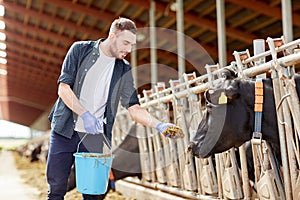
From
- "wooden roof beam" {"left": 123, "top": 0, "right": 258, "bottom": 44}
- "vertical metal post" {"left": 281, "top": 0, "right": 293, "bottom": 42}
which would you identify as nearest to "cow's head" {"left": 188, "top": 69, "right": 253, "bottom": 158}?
"vertical metal post" {"left": 281, "top": 0, "right": 293, "bottom": 42}

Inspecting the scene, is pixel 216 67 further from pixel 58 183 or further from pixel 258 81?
pixel 58 183

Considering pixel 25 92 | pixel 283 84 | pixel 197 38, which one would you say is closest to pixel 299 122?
pixel 283 84

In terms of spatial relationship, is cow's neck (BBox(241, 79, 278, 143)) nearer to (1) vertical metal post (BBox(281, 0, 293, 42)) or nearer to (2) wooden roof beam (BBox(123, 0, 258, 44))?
(1) vertical metal post (BBox(281, 0, 293, 42))

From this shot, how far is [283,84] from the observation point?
9.46 ft

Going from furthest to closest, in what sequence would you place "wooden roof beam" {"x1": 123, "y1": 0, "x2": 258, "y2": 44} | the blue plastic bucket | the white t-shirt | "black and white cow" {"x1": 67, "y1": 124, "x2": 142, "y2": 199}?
"wooden roof beam" {"x1": 123, "y1": 0, "x2": 258, "y2": 44}
"black and white cow" {"x1": 67, "y1": 124, "x2": 142, "y2": 199}
the white t-shirt
the blue plastic bucket

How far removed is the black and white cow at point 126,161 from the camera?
5.59 metres

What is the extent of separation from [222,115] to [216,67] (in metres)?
1.17

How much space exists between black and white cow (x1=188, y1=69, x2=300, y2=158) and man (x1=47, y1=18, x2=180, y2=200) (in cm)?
34

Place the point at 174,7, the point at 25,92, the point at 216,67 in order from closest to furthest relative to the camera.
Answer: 1. the point at 216,67
2. the point at 174,7
3. the point at 25,92

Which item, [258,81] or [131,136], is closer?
[258,81]

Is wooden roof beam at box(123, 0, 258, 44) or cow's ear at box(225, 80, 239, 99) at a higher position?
wooden roof beam at box(123, 0, 258, 44)

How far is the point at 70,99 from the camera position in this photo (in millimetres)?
2832

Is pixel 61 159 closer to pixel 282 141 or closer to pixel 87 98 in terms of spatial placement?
pixel 87 98

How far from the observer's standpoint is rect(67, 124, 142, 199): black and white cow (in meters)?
5.59
